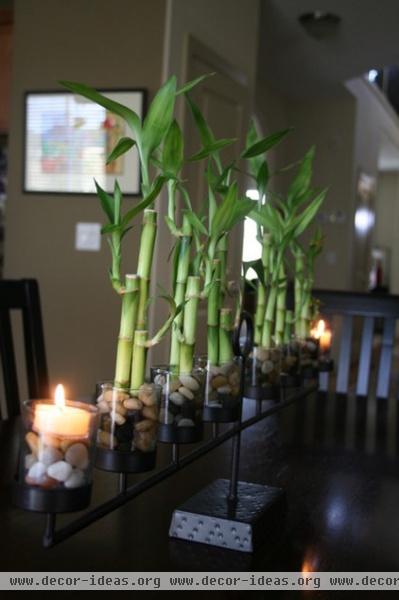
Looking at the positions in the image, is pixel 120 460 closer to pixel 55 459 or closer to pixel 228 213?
pixel 55 459

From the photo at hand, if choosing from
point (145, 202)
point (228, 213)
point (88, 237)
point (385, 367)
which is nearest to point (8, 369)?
point (228, 213)

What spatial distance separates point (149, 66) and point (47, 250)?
1.05 metres

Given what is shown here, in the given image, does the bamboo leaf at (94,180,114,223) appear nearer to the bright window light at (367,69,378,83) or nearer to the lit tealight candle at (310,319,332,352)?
the lit tealight candle at (310,319,332,352)

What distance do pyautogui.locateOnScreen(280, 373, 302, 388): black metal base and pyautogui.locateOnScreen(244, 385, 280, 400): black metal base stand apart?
125 millimetres

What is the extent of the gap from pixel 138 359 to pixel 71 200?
2.95 metres

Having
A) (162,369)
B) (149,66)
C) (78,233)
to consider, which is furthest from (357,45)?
(162,369)

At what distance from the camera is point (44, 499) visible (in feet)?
2.01

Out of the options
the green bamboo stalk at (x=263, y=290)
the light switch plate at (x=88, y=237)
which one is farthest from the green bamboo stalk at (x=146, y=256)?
the light switch plate at (x=88, y=237)

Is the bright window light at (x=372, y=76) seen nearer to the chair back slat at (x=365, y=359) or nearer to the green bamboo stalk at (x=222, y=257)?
the chair back slat at (x=365, y=359)

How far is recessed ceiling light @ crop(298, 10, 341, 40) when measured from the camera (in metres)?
4.52

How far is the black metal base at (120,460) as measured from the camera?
716mm

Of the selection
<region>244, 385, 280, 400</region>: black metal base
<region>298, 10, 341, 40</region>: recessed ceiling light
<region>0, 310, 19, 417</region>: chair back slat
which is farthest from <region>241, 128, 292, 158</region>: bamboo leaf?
<region>298, 10, 341, 40</region>: recessed ceiling light

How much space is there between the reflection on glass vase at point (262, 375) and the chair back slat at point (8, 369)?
2.31 ft

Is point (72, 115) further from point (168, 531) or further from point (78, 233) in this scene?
point (168, 531)
